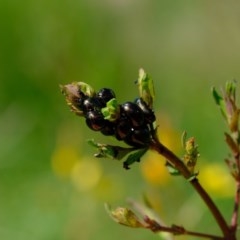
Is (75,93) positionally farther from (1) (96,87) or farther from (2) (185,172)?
(1) (96,87)

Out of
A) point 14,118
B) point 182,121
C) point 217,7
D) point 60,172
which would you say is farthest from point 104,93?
point 217,7

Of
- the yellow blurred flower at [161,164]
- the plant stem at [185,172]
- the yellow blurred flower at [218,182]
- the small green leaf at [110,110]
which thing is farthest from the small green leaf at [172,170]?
the yellow blurred flower at [161,164]

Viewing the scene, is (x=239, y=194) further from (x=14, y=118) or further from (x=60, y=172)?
(x=14, y=118)

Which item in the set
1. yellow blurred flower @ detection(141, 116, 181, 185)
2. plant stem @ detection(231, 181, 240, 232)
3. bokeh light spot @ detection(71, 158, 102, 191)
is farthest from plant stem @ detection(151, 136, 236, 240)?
bokeh light spot @ detection(71, 158, 102, 191)

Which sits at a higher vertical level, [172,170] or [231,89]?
[231,89]

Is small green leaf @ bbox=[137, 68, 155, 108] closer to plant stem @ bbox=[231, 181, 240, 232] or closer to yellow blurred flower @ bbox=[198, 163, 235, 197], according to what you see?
plant stem @ bbox=[231, 181, 240, 232]

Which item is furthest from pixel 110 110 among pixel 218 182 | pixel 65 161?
pixel 65 161

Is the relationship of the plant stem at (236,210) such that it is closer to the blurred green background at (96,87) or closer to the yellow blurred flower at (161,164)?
the blurred green background at (96,87)
